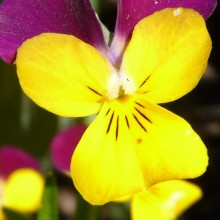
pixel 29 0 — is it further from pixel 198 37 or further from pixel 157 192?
pixel 157 192

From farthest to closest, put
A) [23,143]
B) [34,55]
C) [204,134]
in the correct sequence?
[204,134] → [23,143] → [34,55]

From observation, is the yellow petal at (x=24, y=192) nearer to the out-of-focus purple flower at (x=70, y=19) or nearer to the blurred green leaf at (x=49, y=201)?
the blurred green leaf at (x=49, y=201)

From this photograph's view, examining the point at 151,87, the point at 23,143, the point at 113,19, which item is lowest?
the point at 23,143

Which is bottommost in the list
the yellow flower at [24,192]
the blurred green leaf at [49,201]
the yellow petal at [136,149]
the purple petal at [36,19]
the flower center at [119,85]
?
the yellow flower at [24,192]

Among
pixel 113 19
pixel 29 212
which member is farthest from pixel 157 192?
pixel 113 19

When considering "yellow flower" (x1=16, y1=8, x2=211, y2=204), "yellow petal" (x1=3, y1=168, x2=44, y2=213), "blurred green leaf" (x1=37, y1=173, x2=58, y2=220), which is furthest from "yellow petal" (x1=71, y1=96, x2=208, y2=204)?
"yellow petal" (x1=3, y1=168, x2=44, y2=213)

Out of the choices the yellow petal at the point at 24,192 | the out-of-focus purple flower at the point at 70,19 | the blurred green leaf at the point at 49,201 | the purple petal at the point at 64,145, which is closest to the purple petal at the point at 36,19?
the out-of-focus purple flower at the point at 70,19

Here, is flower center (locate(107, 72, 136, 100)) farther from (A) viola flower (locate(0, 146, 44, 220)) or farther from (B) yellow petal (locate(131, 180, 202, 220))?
(A) viola flower (locate(0, 146, 44, 220))

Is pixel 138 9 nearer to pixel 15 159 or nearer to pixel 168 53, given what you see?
pixel 168 53
